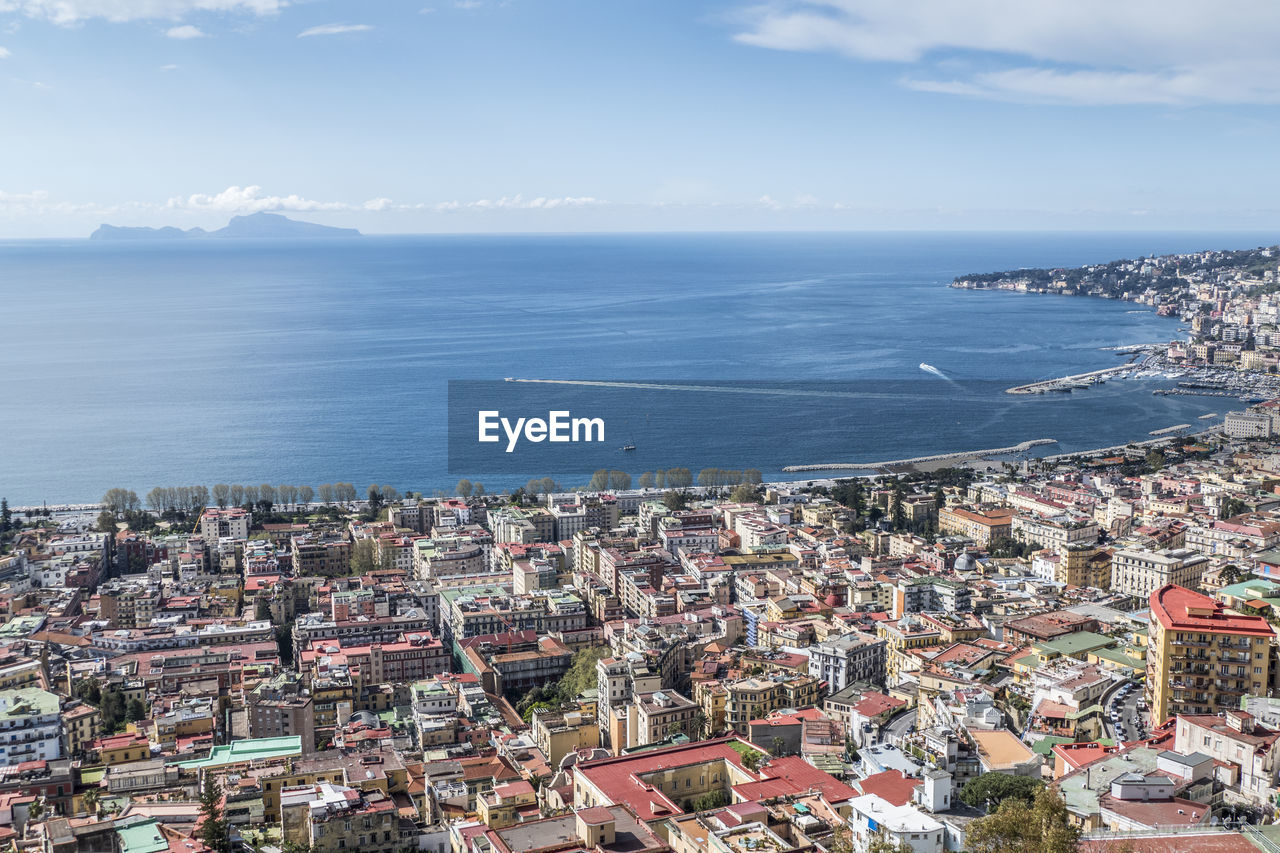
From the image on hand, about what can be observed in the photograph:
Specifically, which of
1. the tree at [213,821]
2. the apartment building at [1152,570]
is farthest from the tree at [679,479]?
the tree at [213,821]

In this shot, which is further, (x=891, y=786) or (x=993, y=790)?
(x=891, y=786)

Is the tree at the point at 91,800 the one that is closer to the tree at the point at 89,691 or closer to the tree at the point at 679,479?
the tree at the point at 89,691

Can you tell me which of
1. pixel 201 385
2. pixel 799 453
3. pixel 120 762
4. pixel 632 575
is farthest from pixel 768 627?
pixel 201 385

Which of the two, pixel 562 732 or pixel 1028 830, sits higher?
pixel 1028 830

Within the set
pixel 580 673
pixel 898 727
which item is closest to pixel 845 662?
pixel 898 727

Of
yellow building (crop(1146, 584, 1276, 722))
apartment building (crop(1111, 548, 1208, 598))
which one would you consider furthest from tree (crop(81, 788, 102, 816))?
apartment building (crop(1111, 548, 1208, 598))

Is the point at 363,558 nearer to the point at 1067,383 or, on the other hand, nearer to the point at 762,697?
the point at 762,697
